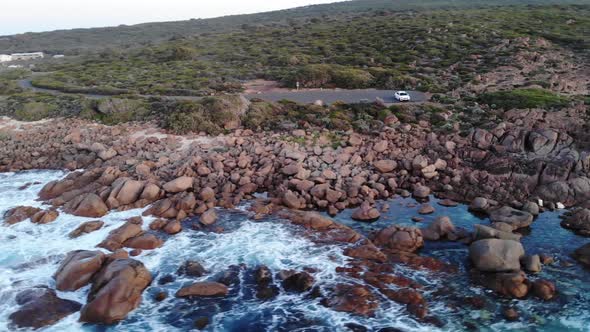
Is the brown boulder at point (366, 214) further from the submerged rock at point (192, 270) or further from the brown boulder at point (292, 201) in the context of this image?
the submerged rock at point (192, 270)

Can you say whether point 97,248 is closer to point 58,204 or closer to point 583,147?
point 58,204

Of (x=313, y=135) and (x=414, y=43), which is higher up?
(x=414, y=43)

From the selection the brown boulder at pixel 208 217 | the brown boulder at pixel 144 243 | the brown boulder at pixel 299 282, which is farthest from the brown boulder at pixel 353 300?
the brown boulder at pixel 144 243

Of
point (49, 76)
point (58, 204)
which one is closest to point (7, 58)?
point (49, 76)

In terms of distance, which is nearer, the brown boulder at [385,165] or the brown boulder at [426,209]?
the brown boulder at [426,209]

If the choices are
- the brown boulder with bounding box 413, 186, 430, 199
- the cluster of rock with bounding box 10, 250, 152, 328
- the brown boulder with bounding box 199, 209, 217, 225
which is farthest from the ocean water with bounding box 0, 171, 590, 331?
the brown boulder with bounding box 413, 186, 430, 199

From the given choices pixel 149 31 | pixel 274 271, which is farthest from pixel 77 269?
pixel 149 31

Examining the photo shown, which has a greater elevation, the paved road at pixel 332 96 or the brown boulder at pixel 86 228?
the paved road at pixel 332 96
